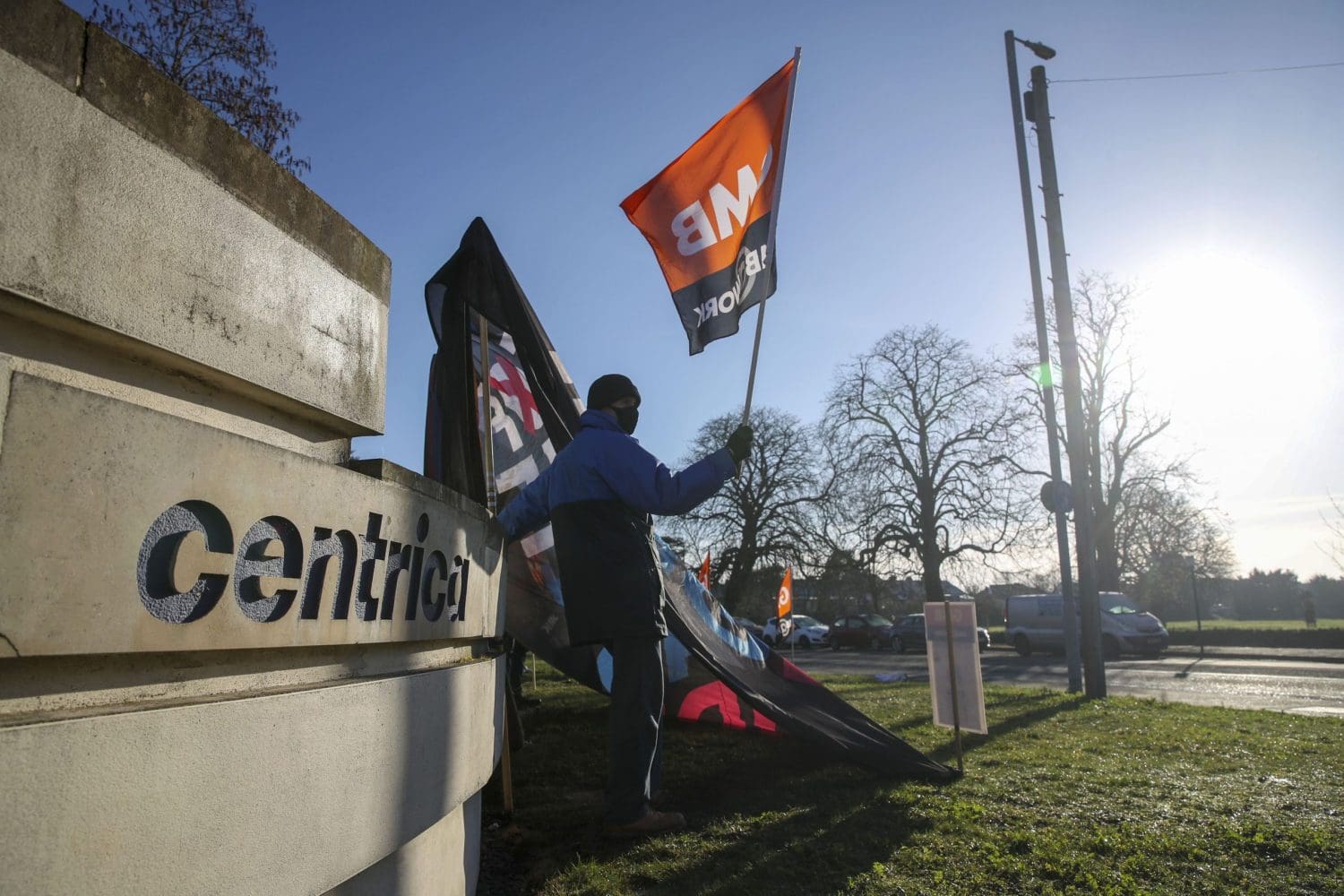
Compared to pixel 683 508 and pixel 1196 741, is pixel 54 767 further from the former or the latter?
pixel 1196 741

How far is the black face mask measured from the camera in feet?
13.3

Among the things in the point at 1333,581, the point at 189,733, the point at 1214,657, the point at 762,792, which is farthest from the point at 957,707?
the point at 1333,581

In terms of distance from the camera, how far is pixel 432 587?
2332 mm

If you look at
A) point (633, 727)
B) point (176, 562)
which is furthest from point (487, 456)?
point (176, 562)

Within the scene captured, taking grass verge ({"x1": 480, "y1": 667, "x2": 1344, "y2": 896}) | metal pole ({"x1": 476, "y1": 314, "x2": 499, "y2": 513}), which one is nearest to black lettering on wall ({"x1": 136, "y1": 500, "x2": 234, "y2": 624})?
grass verge ({"x1": 480, "y1": 667, "x2": 1344, "y2": 896})

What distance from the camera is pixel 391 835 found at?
1.92 metres

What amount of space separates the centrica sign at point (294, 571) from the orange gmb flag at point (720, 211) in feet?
9.25

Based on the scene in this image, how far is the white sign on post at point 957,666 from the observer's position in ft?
16.1

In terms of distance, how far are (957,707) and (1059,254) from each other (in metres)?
8.24

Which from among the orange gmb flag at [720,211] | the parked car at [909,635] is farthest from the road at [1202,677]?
the orange gmb flag at [720,211]

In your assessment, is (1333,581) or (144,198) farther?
(1333,581)

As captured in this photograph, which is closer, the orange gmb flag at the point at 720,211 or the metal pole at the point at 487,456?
the metal pole at the point at 487,456

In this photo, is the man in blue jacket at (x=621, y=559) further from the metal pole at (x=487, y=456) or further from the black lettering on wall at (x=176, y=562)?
the black lettering on wall at (x=176, y=562)

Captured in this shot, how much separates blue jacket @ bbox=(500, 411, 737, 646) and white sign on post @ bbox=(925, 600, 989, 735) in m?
2.05
